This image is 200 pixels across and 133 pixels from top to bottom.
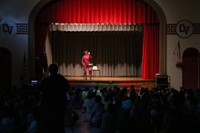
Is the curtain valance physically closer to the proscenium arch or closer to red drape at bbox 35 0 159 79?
red drape at bbox 35 0 159 79

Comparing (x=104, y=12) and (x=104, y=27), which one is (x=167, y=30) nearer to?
(x=104, y=12)

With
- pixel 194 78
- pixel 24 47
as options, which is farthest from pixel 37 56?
pixel 194 78

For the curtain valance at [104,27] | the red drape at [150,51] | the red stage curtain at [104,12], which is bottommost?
the red drape at [150,51]

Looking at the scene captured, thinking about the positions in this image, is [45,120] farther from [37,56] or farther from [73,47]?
[73,47]

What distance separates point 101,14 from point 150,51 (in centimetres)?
264

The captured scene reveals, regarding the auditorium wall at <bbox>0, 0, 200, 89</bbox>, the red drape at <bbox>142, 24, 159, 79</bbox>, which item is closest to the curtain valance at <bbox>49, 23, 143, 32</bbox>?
the red drape at <bbox>142, 24, 159, 79</bbox>

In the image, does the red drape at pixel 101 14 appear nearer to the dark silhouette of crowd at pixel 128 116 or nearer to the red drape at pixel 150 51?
the red drape at pixel 150 51

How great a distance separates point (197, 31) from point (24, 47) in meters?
7.12


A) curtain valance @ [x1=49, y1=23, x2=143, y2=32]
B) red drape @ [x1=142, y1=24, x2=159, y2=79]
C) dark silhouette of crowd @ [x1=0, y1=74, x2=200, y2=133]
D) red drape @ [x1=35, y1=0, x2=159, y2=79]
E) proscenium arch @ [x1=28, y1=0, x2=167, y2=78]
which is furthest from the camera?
curtain valance @ [x1=49, y1=23, x2=143, y2=32]

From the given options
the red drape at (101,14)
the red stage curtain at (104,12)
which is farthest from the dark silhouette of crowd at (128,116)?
the red stage curtain at (104,12)

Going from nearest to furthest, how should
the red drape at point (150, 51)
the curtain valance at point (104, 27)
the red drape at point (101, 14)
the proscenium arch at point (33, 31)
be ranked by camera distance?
1. the proscenium arch at point (33, 31)
2. the red drape at point (101, 14)
3. the red drape at point (150, 51)
4. the curtain valance at point (104, 27)

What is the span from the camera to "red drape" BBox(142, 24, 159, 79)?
689 inches

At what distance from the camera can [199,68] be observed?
663 inches

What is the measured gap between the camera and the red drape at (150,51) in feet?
57.4
